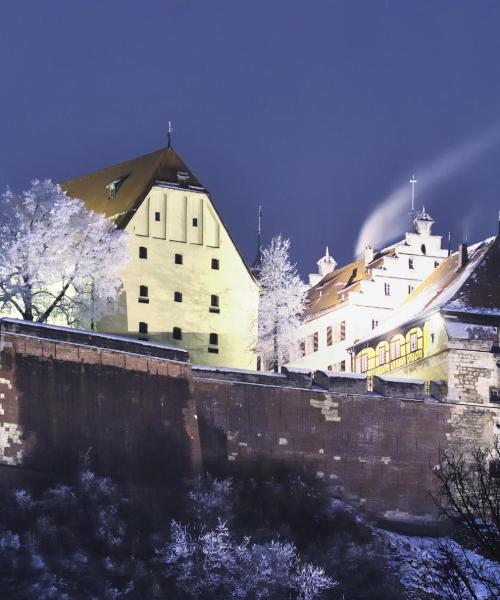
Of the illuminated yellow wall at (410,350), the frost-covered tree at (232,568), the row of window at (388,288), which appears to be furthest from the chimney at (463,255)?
the frost-covered tree at (232,568)

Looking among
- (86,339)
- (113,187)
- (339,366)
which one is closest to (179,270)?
(113,187)

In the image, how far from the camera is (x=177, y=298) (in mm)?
80750

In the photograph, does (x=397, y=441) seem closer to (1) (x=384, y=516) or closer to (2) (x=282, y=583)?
(1) (x=384, y=516)

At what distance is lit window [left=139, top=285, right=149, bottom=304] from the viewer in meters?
79.2

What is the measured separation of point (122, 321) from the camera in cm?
7844

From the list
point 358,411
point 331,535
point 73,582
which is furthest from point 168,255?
point 73,582

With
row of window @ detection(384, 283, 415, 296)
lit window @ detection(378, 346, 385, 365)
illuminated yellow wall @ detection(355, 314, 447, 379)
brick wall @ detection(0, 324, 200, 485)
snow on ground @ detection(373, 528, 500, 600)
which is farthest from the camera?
row of window @ detection(384, 283, 415, 296)

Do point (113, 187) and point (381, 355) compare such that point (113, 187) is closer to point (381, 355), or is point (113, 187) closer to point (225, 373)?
point (381, 355)

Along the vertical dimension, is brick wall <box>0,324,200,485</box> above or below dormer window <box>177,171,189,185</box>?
below

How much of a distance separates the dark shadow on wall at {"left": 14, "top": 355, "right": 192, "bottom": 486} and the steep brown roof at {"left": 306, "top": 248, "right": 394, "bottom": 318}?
85.6 feet

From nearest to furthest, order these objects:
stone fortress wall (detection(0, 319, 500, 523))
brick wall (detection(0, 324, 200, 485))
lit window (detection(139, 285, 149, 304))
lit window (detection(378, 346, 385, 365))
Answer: brick wall (detection(0, 324, 200, 485)) → stone fortress wall (detection(0, 319, 500, 523)) → lit window (detection(139, 285, 149, 304)) → lit window (detection(378, 346, 385, 365))

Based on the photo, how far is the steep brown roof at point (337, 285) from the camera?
94.5 m

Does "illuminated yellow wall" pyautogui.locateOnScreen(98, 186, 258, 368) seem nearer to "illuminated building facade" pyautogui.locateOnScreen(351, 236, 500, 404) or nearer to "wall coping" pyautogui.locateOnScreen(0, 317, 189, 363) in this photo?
"illuminated building facade" pyautogui.locateOnScreen(351, 236, 500, 404)

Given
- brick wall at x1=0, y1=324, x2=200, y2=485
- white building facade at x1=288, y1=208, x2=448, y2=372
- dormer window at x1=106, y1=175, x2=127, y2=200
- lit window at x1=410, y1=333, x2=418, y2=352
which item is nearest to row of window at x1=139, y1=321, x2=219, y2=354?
dormer window at x1=106, y1=175, x2=127, y2=200
